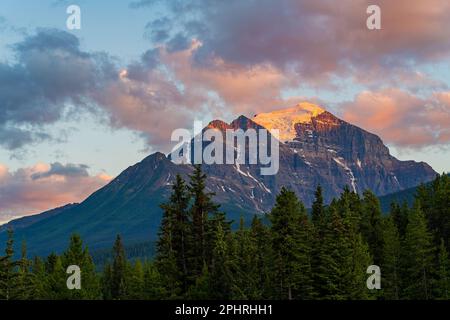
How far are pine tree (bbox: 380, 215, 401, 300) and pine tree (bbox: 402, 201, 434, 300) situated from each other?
3.92ft

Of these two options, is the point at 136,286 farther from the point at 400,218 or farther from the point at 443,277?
the point at 443,277

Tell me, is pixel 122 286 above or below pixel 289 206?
below

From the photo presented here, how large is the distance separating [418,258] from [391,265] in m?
3.78

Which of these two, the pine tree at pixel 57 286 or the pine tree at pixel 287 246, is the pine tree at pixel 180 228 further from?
the pine tree at pixel 57 286

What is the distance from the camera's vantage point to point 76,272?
306 ft

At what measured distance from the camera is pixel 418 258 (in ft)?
284

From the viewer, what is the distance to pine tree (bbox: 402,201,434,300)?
8606 centimetres

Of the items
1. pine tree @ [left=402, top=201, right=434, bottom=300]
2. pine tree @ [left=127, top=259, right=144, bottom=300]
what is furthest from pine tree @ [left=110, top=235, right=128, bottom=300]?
pine tree @ [left=402, top=201, right=434, bottom=300]

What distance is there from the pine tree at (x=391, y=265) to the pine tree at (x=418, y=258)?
3.92ft

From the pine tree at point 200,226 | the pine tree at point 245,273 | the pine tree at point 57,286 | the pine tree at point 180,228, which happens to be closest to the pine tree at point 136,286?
the pine tree at point 57,286

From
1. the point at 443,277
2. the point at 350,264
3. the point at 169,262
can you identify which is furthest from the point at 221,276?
the point at 443,277
